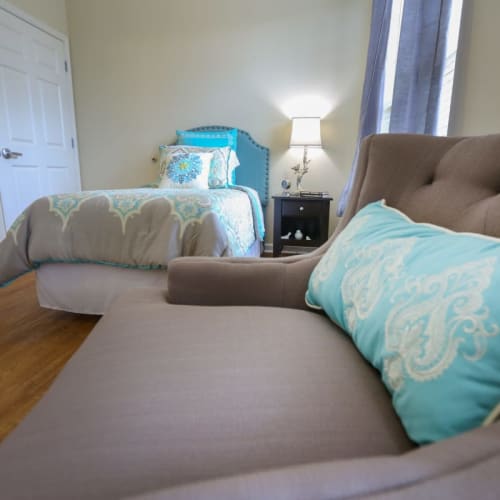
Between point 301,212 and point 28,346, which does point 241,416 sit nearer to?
point 28,346

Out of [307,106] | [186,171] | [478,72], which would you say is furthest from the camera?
[307,106]

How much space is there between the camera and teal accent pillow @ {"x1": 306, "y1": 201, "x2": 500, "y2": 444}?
0.38 meters

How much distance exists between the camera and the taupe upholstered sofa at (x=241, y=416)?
277 millimetres

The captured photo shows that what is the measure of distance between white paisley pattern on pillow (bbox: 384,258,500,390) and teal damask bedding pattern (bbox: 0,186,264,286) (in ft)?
3.99

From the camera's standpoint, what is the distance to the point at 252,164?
3248 millimetres

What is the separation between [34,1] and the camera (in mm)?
3064

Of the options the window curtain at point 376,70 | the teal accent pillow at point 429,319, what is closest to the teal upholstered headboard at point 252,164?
the window curtain at point 376,70

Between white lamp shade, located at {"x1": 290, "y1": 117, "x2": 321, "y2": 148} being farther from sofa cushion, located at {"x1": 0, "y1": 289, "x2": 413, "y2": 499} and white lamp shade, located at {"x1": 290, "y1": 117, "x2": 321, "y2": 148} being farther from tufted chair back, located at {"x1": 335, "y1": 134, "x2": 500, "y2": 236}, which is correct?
sofa cushion, located at {"x1": 0, "y1": 289, "x2": 413, "y2": 499}

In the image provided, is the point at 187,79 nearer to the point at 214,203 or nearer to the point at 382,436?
the point at 214,203

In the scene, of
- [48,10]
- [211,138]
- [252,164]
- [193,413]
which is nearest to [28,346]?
[193,413]

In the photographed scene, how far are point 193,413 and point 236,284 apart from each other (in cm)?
48

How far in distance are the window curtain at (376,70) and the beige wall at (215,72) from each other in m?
0.44

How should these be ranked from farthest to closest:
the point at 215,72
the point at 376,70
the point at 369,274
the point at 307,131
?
1. the point at 215,72
2. the point at 307,131
3. the point at 376,70
4. the point at 369,274

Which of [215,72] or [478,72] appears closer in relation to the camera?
[478,72]
